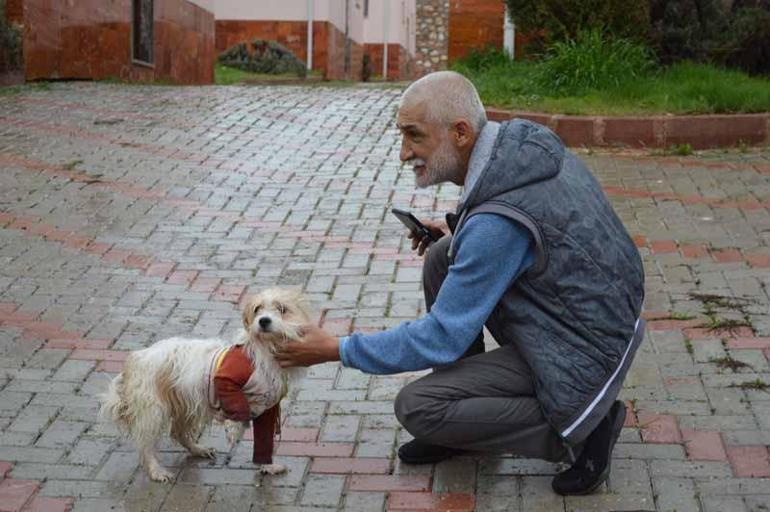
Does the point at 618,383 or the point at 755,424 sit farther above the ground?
the point at 618,383

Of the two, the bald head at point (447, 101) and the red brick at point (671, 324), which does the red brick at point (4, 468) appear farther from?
the red brick at point (671, 324)

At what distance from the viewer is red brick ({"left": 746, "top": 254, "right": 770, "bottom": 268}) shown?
732 centimetres

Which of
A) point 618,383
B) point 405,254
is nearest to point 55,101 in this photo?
Result: point 405,254

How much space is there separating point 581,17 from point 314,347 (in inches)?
343

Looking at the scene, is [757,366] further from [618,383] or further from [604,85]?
[604,85]

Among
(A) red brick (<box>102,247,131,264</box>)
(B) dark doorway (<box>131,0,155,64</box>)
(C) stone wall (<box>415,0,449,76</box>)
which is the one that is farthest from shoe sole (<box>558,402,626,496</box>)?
(C) stone wall (<box>415,0,449,76</box>)

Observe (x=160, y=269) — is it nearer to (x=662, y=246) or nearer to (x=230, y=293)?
(x=230, y=293)

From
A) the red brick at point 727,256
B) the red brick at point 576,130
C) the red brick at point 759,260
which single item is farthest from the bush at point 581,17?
the red brick at point 759,260

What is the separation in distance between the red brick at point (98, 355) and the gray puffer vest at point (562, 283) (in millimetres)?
2351

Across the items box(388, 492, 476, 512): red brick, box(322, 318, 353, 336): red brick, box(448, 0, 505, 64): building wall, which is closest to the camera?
box(388, 492, 476, 512): red brick

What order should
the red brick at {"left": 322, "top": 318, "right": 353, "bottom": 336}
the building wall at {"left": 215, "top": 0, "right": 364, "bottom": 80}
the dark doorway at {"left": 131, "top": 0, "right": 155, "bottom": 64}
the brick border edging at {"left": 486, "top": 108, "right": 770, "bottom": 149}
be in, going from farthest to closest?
the building wall at {"left": 215, "top": 0, "right": 364, "bottom": 80} < the dark doorway at {"left": 131, "top": 0, "right": 155, "bottom": 64} < the brick border edging at {"left": 486, "top": 108, "right": 770, "bottom": 149} < the red brick at {"left": 322, "top": 318, "right": 353, "bottom": 336}

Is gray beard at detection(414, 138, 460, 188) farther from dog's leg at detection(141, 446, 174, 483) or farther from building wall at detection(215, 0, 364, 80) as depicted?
building wall at detection(215, 0, 364, 80)

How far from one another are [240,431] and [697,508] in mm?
1766

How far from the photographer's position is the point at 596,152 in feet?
34.7
